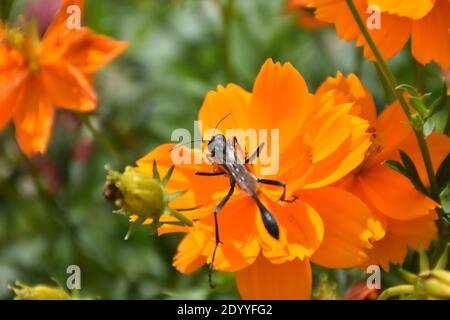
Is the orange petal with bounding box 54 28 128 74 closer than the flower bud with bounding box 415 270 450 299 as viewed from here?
No

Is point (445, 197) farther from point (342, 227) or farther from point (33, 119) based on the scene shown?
point (33, 119)

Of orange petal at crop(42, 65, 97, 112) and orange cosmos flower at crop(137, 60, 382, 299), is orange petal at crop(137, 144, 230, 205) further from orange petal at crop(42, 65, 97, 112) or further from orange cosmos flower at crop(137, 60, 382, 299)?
orange petal at crop(42, 65, 97, 112)

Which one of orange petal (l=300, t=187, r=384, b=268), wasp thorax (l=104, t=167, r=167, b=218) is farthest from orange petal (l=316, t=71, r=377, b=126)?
wasp thorax (l=104, t=167, r=167, b=218)

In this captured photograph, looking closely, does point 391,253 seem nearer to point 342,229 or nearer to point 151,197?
point 342,229

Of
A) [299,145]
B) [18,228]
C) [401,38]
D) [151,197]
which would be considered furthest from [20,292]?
[18,228]

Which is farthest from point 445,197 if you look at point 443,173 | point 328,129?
point 328,129

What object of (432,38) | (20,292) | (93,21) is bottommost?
(20,292)
